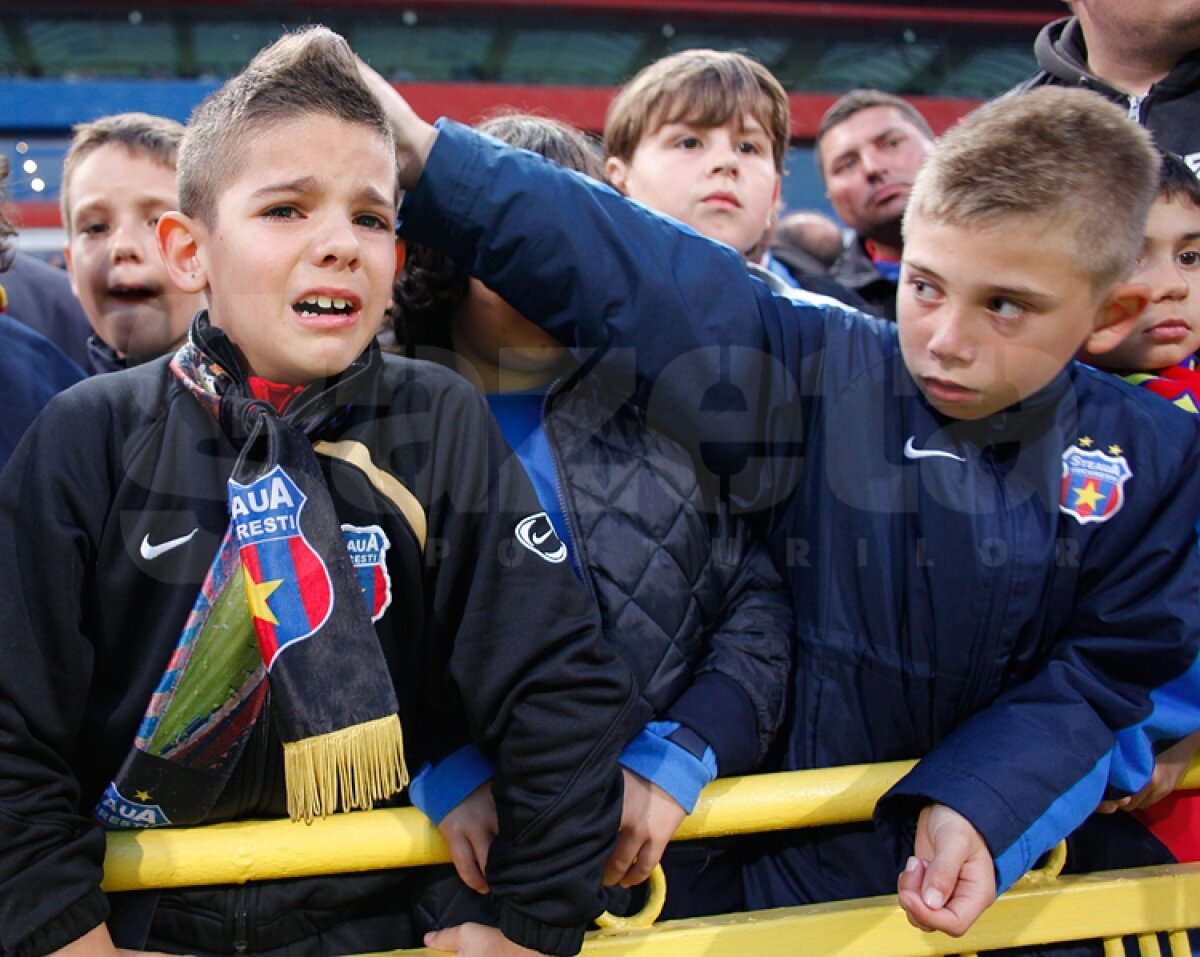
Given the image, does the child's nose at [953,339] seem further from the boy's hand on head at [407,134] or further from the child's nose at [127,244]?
the child's nose at [127,244]

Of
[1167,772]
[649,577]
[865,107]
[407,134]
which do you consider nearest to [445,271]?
[407,134]

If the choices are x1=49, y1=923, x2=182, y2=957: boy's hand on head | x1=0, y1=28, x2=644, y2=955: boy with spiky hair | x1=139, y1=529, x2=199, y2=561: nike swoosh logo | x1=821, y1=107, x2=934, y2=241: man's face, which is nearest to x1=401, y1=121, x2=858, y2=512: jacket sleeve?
x1=0, y1=28, x2=644, y2=955: boy with spiky hair

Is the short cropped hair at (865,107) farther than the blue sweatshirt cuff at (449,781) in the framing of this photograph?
Yes

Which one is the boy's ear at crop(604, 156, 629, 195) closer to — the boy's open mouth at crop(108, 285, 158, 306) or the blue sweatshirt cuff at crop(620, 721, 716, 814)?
the boy's open mouth at crop(108, 285, 158, 306)

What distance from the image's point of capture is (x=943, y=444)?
4.55 feet

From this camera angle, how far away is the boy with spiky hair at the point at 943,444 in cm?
131

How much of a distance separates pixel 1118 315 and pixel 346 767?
1234 mm

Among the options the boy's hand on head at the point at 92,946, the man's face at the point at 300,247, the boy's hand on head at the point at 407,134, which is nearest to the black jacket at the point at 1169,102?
the boy's hand on head at the point at 407,134

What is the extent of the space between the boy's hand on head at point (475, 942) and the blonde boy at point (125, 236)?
140 cm

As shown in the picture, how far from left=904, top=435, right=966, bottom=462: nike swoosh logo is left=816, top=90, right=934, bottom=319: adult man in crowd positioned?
6.44 ft

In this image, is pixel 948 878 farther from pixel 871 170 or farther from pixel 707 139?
pixel 871 170

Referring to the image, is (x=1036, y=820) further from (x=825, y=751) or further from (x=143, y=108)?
(x=143, y=108)

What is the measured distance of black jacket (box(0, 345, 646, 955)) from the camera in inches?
40.6

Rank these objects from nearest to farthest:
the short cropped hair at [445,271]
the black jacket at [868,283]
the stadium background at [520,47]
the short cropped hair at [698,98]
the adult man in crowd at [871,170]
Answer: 1. the short cropped hair at [445,271]
2. the short cropped hair at [698,98]
3. the black jacket at [868,283]
4. the adult man in crowd at [871,170]
5. the stadium background at [520,47]
